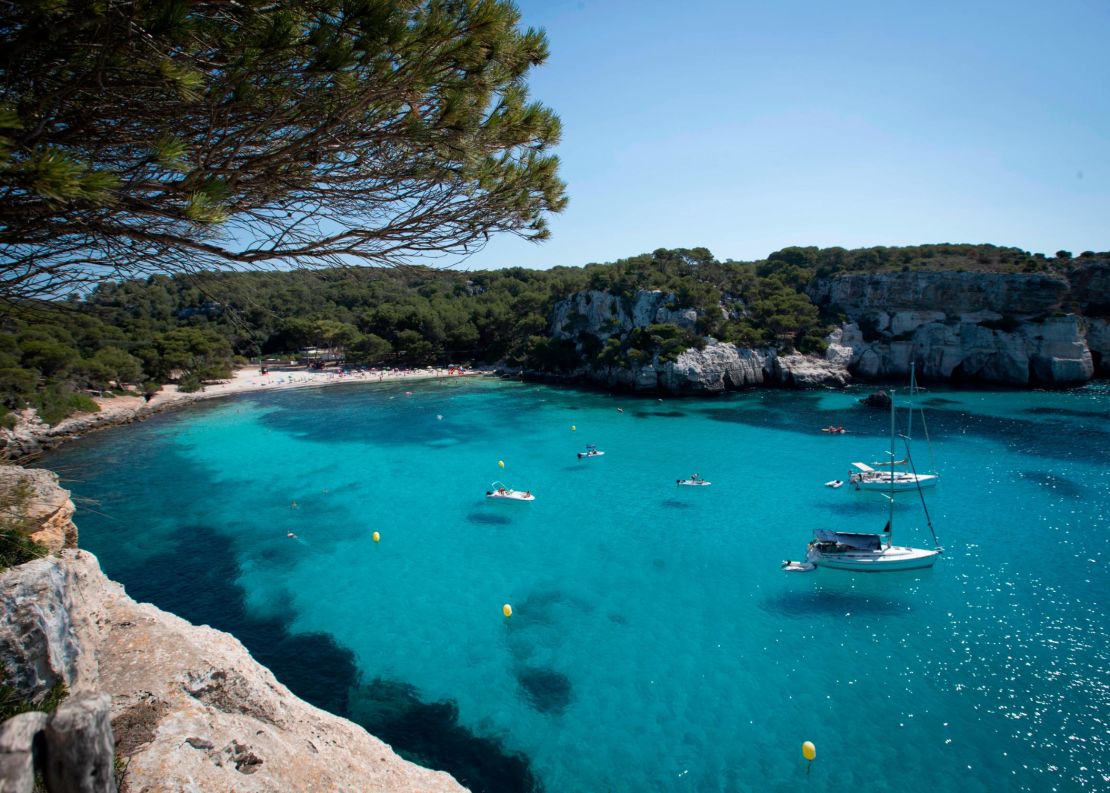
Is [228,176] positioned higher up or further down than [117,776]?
higher up

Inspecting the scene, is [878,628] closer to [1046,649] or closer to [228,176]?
[1046,649]

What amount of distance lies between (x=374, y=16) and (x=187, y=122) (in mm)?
1951

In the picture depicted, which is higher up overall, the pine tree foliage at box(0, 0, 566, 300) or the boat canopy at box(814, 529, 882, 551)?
the pine tree foliage at box(0, 0, 566, 300)

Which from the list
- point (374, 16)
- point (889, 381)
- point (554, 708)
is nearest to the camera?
point (374, 16)

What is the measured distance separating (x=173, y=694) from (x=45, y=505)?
3415mm

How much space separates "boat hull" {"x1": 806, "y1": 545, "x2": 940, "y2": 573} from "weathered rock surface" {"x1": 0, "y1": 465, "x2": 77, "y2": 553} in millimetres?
16908

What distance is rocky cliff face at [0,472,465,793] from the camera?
13.2 feet

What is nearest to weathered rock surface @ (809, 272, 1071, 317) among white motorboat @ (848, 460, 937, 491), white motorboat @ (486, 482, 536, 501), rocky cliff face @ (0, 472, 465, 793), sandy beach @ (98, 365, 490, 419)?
white motorboat @ (848, 460, 937, 491)

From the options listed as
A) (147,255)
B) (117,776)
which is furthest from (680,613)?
(147,255)

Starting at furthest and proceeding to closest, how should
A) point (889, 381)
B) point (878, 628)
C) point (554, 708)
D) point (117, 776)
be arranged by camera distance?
point (889, 381), point (878, 628), point (554, 708), point (117, 776)

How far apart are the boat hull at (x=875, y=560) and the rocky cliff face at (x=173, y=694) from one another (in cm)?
1275

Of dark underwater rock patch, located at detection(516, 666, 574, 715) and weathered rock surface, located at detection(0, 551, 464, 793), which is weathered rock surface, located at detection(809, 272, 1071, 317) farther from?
weathered rock surface, located at detection(0, 551, 464, 793)

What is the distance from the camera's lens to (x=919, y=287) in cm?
4856

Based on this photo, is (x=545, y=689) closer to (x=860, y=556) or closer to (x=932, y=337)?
(x=860, y=556)
